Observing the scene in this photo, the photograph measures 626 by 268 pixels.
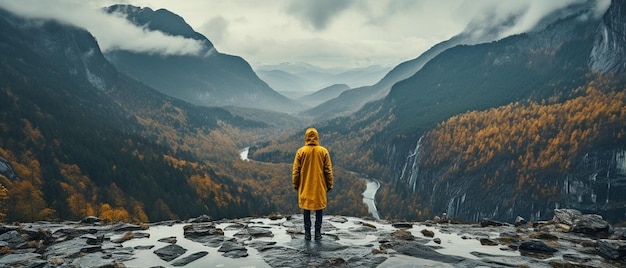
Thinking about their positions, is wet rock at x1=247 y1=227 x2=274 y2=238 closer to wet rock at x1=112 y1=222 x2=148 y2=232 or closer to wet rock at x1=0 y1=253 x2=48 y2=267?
wet rock at x1=112 y1=222 x2=148 y2=232

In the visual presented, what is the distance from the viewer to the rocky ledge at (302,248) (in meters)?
12.8

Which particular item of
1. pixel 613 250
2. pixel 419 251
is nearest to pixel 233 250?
pixel 419 251

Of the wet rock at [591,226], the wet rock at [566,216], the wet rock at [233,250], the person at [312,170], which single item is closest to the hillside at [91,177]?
the wet rock at [233,250]

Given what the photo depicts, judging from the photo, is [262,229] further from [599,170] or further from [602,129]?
[602,129]

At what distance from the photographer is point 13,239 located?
14383 mm

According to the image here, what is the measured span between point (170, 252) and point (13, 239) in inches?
246

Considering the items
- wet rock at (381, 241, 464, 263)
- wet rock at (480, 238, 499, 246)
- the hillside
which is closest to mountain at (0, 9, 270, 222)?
the hillside

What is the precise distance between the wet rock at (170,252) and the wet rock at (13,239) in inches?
203

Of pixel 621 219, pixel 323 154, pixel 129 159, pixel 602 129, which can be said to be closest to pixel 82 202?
pixel 129 159

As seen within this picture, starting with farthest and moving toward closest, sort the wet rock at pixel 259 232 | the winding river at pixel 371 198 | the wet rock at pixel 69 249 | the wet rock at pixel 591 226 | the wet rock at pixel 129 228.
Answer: the winding river at pixel 371 198 < the wet rock at pixel 129 228 < the wet rock at pixel 591 226 < the wet rock at pixel 259 232 < the wet rock at pixel 69 249

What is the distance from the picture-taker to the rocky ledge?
504 inches

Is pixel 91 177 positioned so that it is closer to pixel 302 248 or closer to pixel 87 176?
pixel 87 176

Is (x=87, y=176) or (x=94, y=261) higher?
(x=94, y=261)

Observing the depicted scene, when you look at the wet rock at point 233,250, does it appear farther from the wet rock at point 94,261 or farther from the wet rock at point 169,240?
the wet rock at point 94,261
